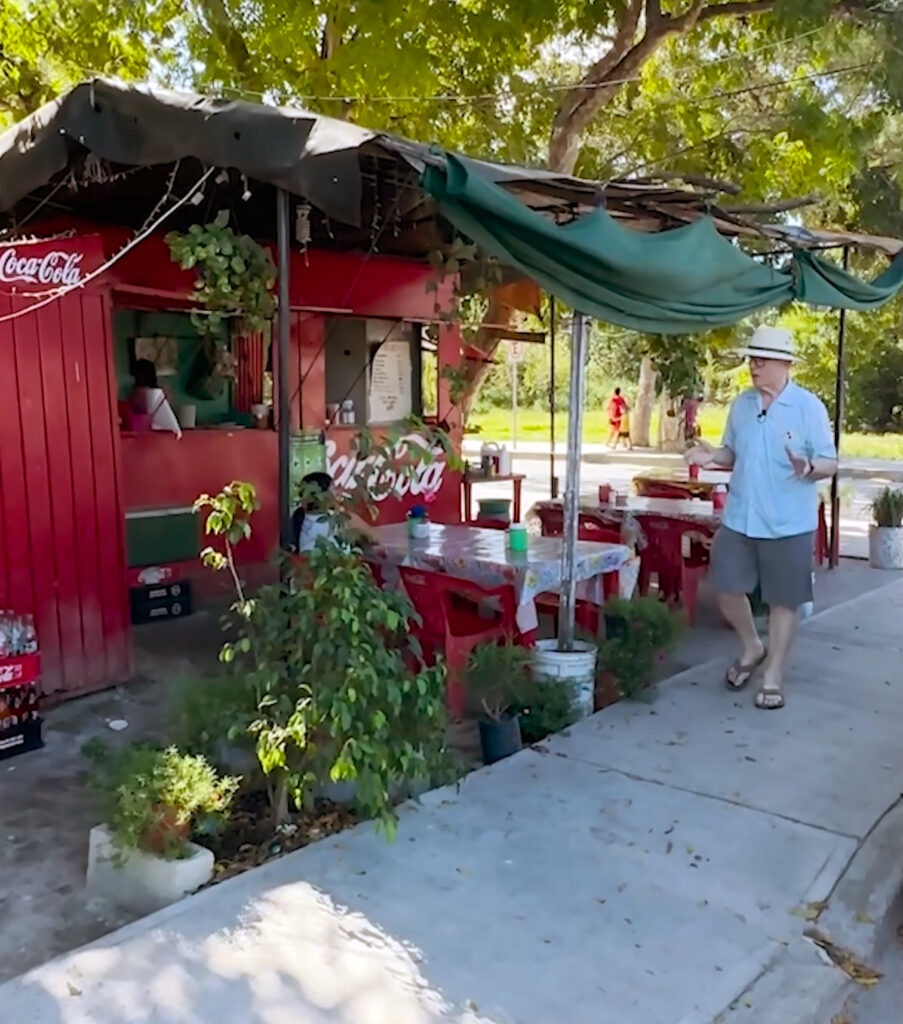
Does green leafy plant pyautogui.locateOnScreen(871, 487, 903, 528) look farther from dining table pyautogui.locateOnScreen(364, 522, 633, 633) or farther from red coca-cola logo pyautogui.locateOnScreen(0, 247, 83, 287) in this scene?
red coca-cola logo pyautogui.locateOnScreen(0, 247, 83, 287)

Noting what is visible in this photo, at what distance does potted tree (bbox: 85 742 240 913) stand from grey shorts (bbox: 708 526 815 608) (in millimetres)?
2712

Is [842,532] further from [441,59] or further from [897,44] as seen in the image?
[441,59]

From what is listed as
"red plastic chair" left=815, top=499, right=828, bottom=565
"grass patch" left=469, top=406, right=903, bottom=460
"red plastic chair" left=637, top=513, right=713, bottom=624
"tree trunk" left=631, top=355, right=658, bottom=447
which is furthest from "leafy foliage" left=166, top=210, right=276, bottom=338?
"tree trunk" left=631, top=355, right=658, bottom=447

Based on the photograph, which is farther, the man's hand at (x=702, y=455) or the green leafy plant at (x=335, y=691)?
the man's hand at (x=702, y=455)

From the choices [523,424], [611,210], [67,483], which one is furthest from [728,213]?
[523,424]

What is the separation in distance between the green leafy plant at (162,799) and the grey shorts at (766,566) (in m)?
2.70

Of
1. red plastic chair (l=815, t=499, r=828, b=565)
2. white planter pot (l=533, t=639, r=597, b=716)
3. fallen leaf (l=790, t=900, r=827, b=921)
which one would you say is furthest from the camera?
red plastic chair (l=815, t=499, r=828, b=565)

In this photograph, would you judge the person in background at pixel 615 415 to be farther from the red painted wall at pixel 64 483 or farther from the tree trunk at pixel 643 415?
the red painted wall at pixel 64 483

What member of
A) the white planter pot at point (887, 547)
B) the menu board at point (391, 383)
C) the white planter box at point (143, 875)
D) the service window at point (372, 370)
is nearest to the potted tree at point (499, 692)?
the white planter box at point (143, 875)

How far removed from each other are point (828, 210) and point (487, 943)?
13136 mm

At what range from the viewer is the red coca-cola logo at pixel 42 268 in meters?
4.66

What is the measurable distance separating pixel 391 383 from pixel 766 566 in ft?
14.4

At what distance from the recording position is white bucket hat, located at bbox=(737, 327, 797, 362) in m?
4.70

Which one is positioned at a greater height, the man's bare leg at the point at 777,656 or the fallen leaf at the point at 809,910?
the man's bare leg at the point at 777,656
